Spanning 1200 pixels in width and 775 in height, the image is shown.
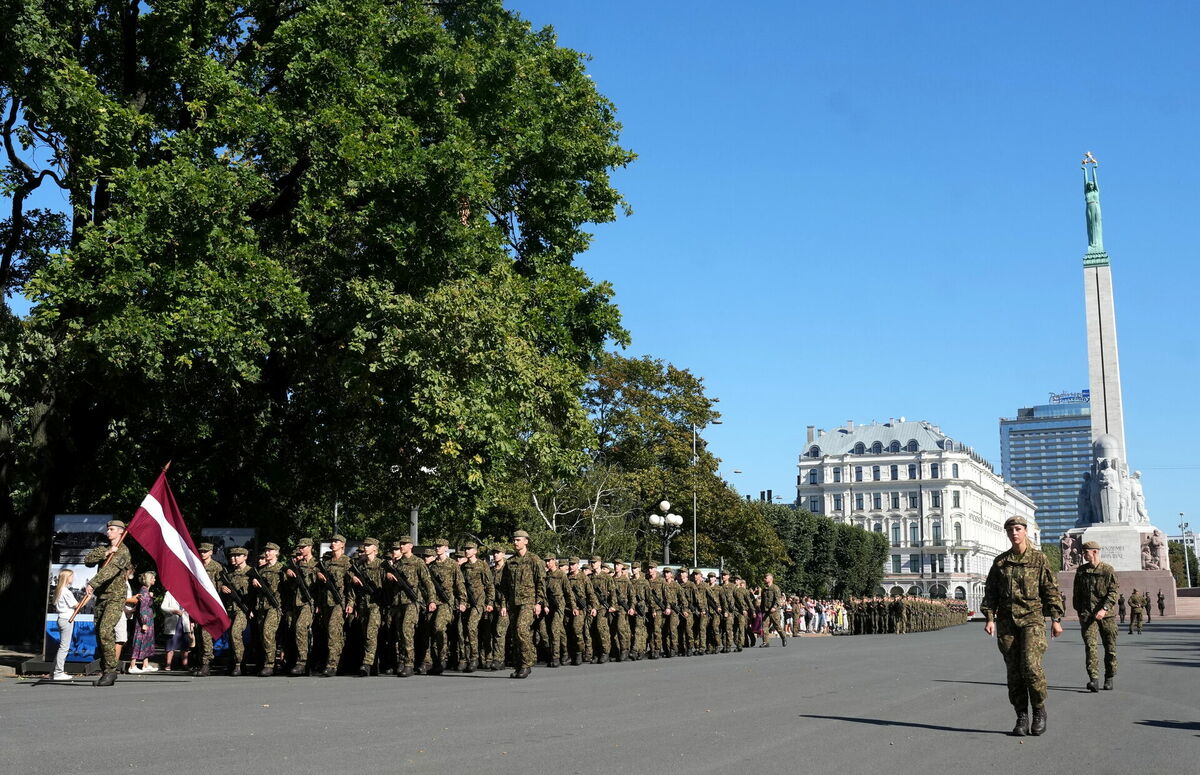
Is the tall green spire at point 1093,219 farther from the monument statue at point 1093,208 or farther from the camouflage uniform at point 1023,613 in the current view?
the camouflage uniform at point 1023,613

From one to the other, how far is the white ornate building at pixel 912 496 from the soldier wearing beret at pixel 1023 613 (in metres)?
129

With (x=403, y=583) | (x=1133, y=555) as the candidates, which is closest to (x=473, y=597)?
(x=403, y=583)

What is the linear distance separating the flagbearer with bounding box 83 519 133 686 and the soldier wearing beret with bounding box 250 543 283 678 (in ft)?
9.10

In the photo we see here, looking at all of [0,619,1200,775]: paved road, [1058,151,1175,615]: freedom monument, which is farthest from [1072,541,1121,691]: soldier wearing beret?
[1058,151,1175,615]: freedom monument

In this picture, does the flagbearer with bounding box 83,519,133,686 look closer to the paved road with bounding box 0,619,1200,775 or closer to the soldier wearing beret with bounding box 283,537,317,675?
the paved road with bounding box 0,619,1200,775

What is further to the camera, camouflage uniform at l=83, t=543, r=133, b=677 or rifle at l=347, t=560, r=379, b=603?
rifle at l=347, t=560, r=379, b=603

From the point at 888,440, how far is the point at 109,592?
137347 mm

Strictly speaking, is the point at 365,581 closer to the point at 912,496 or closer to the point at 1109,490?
the point at 1109,490

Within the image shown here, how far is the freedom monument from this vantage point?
6281 centimetres

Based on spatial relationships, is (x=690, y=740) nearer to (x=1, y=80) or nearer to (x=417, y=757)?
(x=417, y=757)

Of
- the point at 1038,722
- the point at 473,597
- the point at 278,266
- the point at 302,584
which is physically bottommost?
the point at 1038,722

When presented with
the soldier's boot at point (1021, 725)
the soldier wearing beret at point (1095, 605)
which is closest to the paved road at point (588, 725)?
the soldier's boot at point (1021, 725)

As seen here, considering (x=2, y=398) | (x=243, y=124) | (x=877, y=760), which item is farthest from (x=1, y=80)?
(x=877, y=760)

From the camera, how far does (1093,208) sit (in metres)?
71.9
